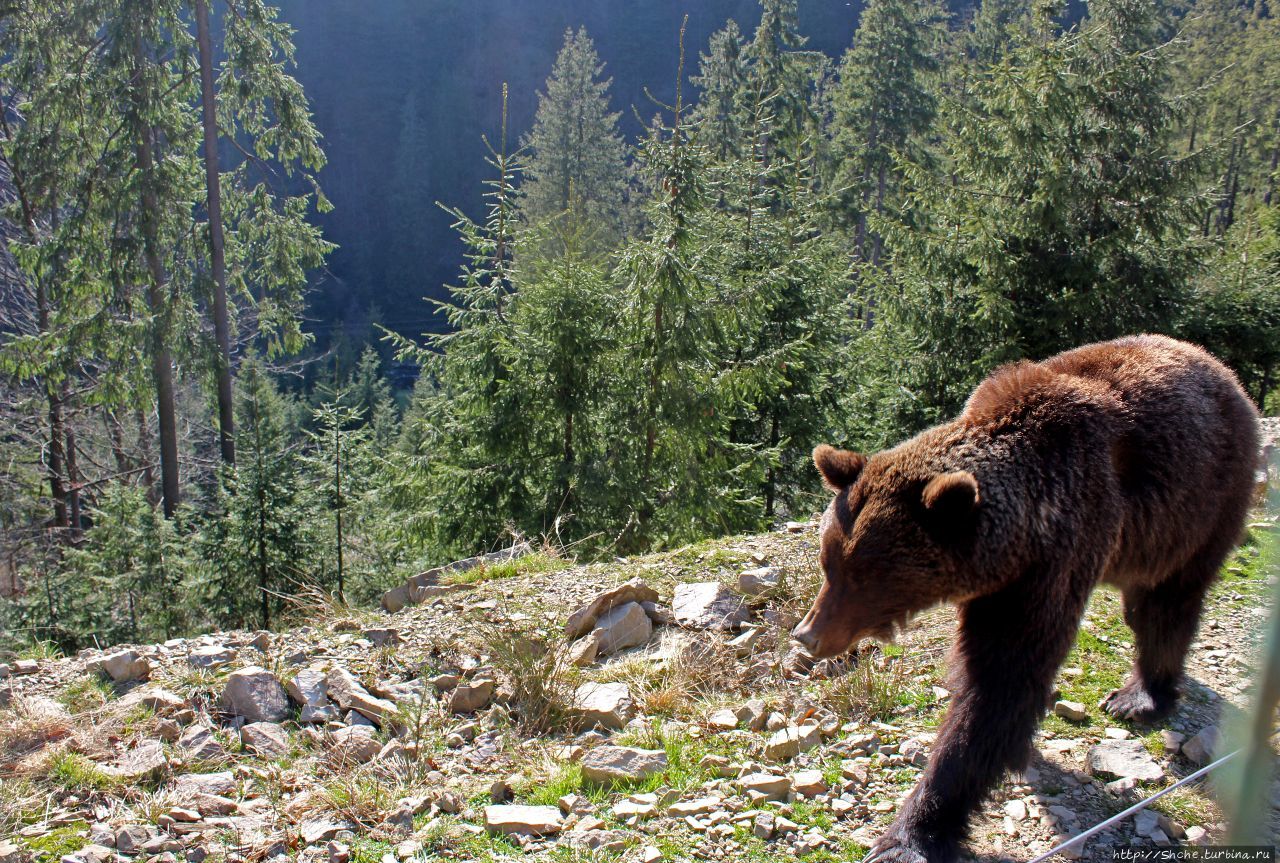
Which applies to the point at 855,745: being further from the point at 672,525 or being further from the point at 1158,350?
the point at 672,525

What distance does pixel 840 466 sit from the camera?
3.02 m

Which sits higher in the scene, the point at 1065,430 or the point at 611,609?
the point at 1065,430

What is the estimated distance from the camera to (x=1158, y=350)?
134 inches

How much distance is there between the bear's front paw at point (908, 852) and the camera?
258 centimetres

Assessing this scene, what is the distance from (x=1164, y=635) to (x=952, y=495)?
1.59 metres

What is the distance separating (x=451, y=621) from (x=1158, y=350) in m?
3.85

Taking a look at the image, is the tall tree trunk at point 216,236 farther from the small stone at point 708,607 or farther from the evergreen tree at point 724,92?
the evergreen tree at point 724,92

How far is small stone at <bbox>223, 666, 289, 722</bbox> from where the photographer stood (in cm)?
394

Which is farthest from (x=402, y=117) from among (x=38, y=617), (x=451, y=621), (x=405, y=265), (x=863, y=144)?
(x=451, y=621)

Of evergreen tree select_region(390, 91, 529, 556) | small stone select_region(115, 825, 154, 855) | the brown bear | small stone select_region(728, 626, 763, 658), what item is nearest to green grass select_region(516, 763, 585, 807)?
the brown bear

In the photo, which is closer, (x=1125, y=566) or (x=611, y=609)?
(x=1125, y=566)

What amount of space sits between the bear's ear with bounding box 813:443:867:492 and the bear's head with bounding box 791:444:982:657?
0.03 metres

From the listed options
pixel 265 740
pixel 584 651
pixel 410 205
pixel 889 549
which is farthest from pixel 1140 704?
pixel 410 205

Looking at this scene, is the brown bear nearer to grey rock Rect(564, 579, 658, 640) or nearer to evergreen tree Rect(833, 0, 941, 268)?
grey rock Rect(564, 579, 658, 640)
